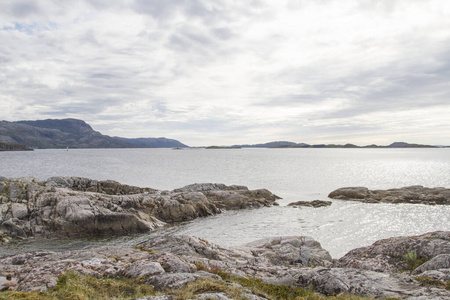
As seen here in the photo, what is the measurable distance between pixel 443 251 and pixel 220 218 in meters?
29.0

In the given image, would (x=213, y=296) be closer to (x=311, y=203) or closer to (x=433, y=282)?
(x=433, y=282)

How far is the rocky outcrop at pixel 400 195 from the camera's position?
50.1m

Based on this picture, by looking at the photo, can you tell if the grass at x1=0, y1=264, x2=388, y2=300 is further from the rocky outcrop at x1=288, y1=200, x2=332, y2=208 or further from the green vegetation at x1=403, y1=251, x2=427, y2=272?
the rocky outcrop at x1=288, y1=200, x2=332, y2=208

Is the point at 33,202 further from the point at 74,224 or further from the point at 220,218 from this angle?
the point at 220,218

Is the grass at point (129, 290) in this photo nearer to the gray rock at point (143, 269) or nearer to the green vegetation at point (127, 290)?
the green vegetation at point (127, 290)

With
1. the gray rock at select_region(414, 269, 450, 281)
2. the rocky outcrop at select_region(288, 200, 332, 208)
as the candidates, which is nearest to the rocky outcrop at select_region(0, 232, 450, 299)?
the gray rock at select_region(414, 269, 450, 281)

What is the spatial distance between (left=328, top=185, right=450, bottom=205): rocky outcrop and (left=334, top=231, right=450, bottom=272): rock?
37.5m

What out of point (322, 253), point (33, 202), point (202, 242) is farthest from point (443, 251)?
point (33, 202)

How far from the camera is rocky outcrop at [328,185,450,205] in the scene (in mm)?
50094

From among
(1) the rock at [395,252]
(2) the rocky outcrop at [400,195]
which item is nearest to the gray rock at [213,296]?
(1) the rock at [395,252]

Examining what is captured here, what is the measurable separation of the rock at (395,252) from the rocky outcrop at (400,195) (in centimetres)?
3748

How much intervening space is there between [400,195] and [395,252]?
4374 cm

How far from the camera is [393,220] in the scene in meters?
38.2

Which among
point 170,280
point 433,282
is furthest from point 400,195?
point 170,280
